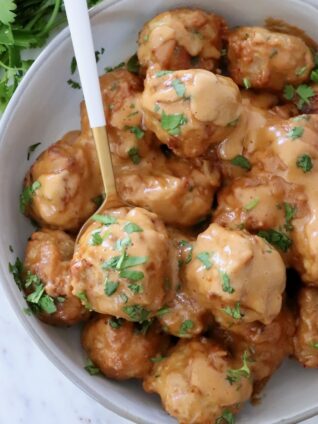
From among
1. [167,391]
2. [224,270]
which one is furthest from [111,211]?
[167,391]

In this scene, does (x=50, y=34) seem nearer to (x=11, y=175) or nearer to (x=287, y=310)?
(x=11, y=175)

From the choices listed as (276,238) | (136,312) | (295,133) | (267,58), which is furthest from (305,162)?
(136,312)

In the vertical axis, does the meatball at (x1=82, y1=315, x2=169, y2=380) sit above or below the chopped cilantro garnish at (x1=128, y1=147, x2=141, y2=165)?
below

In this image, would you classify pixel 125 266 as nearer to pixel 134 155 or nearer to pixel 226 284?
pixel 226 284

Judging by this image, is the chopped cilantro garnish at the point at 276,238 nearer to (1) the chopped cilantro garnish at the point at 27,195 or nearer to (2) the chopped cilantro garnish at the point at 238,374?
(2) the chopped cilantro garnish at the point at 238,374

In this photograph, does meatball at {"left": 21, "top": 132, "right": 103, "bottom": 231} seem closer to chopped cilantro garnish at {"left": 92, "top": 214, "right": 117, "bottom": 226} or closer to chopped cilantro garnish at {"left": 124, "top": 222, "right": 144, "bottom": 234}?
chopped cilantro garnish at {"left": 92, "top": 214, "right": 117, "bottom": 226}

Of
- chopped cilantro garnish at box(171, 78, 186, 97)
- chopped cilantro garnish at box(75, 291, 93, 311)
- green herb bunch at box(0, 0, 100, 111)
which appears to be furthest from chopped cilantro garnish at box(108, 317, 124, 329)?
green herb bunch at box(0, 0, 100, 111)
